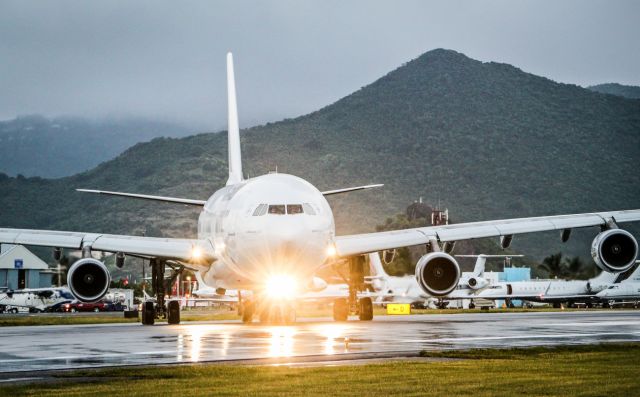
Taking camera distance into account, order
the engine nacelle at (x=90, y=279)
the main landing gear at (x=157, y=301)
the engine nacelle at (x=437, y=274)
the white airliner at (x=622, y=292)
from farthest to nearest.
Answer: the white airliner at (x=622, y=292) → the main landing gear at (x=157, y=301) → the engine nacelle at (x=90, y=279) → the engine nacelle at (x=437, y=274)

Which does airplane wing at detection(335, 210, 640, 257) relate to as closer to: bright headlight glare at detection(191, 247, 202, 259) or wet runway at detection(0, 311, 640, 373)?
bright headlight glare at detection(191, 247, 202, 259)

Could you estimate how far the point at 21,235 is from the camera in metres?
35.6

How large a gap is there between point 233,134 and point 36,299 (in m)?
59.4

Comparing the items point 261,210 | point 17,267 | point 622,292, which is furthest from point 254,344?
point 17,267

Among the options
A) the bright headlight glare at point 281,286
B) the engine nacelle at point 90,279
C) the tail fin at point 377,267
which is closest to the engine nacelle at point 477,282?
the tail fin at point 377,267

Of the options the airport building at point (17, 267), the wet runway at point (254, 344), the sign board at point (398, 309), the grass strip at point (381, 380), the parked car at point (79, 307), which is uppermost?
the airport building at point (17, 267)

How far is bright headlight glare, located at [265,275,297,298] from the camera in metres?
31.7

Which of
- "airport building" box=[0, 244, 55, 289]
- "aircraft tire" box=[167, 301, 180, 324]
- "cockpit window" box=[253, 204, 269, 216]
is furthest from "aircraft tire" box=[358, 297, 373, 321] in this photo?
"airport building" box=[0, 244, 55, 289]

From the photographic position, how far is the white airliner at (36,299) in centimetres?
9756

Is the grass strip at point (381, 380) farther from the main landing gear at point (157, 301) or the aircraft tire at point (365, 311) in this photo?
the aircraft tire at point (365, 311)

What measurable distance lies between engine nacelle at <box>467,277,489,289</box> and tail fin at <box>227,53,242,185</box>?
156 feet

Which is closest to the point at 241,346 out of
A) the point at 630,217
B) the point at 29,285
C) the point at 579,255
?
the point at 630,217

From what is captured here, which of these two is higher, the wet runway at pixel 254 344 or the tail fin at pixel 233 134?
the tail fin at pixel 233 134

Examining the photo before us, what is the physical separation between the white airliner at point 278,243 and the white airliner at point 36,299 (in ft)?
204
